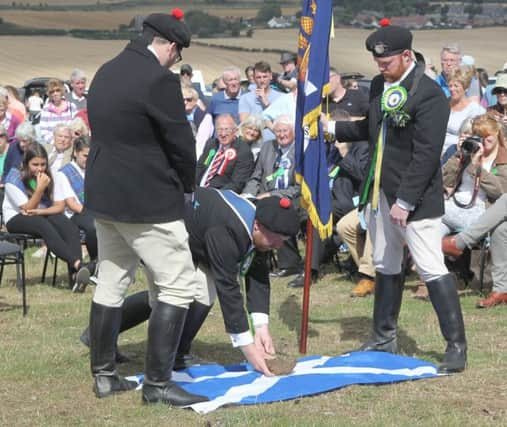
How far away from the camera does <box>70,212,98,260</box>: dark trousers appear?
9.90m

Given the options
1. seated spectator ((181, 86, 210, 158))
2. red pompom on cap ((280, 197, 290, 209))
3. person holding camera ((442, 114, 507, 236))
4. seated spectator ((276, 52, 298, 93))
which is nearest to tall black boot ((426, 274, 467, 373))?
red pompom on cap ((280, 197, 290, 209))

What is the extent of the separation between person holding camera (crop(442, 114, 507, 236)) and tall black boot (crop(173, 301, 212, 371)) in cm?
312

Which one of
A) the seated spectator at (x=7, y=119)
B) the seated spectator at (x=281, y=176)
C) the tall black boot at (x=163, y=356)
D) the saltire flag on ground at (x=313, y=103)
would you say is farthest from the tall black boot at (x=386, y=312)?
the seated spectator at (x=7, y=119)

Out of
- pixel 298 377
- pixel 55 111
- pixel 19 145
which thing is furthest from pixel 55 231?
pixel 55 111

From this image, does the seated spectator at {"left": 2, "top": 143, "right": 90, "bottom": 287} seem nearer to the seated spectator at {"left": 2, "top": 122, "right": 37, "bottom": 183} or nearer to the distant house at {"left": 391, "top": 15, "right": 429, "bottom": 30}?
the seated spectator at {"left": 2, "top": 122, "right": 37, "bottom": 183}

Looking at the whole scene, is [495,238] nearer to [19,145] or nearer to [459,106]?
[459,106]

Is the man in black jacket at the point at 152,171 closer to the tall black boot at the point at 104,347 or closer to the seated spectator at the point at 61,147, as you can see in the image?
the tall black boot at the point at 104,347

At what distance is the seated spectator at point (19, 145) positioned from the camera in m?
11.0

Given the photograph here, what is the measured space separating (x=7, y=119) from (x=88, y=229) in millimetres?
3602

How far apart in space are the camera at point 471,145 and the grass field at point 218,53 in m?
21.6

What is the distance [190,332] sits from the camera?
664 centimetres

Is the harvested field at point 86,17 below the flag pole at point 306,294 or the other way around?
below

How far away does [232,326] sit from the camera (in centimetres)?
594

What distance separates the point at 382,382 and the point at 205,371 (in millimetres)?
1032
